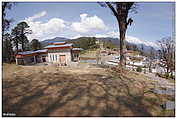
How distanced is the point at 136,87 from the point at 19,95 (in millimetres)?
2395

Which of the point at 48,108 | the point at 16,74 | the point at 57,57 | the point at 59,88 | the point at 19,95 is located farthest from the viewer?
the point at 57,57

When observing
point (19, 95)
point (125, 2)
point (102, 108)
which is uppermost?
point (125, 2)

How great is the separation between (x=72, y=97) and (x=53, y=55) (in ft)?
14.6

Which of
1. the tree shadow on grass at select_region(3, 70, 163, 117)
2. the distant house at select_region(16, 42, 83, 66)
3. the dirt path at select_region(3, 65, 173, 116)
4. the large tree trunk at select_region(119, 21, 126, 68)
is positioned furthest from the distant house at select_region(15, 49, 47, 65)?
the large tree trunk at select_region(119, 21, 126, 68)

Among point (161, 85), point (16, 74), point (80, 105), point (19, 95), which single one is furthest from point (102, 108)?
point (16, 74)

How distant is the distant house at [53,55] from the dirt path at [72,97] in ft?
3.73

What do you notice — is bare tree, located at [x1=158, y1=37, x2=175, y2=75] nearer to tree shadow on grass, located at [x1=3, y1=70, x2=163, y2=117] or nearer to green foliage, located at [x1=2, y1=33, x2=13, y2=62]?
tree shadow on grass, located at [x1=3, y1=70, x2=163, y2=117]

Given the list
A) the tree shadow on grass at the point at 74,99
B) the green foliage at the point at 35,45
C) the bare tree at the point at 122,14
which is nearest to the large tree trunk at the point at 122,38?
the bare tree at the point at 122,14

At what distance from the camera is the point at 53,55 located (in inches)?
263

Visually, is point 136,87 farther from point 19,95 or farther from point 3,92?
point 3,92

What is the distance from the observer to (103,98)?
2.56m

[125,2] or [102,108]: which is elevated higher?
[125,2]

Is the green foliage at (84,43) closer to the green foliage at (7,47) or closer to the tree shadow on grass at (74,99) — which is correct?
the green foliage at (7,47)

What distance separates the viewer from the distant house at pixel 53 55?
15.0ft
